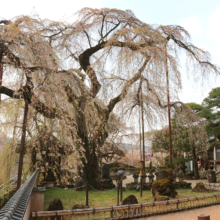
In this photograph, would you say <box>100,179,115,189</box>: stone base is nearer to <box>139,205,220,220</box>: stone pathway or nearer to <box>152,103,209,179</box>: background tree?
<box>152,103,209,179</box>: background tree

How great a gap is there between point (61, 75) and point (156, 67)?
2.63 m

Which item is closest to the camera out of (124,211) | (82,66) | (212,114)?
(124,211)

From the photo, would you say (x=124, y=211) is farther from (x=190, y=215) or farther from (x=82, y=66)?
(x=82, y=66)

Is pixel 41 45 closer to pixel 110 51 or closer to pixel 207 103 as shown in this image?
pixel 110 51

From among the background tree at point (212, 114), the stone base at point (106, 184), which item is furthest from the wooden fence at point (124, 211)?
the background tree at point (212, 114)

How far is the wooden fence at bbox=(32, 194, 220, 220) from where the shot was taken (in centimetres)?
487

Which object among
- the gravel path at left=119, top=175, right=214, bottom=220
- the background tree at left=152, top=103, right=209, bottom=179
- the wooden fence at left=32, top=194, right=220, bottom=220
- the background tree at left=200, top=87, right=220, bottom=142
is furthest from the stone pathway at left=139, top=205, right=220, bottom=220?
the background tree at left=200, top=87, right=220, bottom=142

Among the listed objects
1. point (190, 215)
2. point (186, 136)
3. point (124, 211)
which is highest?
point (186, 136)

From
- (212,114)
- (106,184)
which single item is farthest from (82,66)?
(212,114)

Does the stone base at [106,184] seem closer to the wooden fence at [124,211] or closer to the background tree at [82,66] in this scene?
the background tree at [82,66]

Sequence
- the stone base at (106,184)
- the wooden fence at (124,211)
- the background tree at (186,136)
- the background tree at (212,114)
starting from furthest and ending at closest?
the background tree at (212,114), the background tree at (186,136), the stone base at (106,184), the wooden fence at (124,211)

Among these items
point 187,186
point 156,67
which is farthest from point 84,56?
point 187,186

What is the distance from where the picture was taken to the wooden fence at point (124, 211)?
4.87 m

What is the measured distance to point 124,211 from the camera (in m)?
5.79
